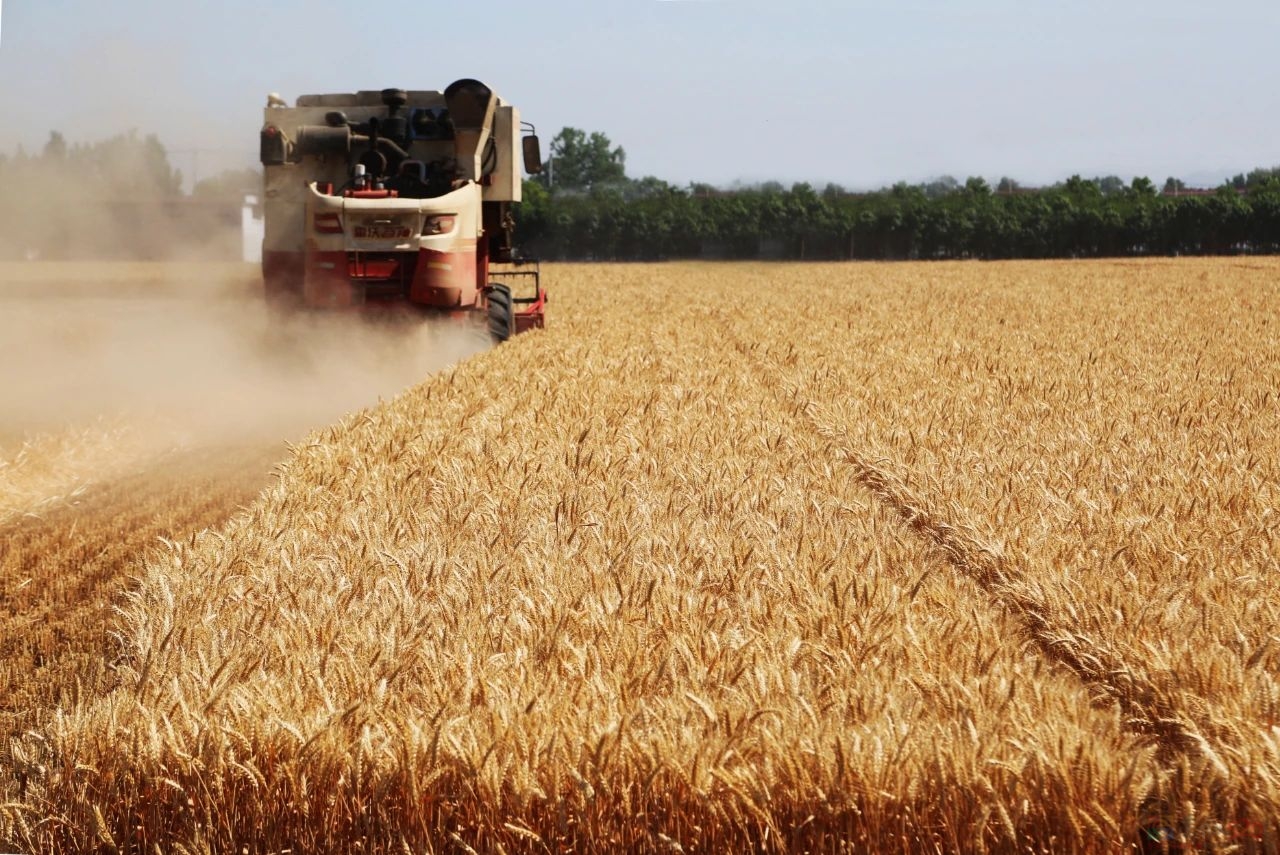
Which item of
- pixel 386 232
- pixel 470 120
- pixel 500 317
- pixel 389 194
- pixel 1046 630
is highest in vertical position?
pixel 470 120

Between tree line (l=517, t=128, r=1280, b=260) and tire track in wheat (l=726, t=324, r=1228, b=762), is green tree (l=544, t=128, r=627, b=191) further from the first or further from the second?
tire track in wheat (l=726, t=324, r=1228, b=762)

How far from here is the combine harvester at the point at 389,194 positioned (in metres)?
11.2

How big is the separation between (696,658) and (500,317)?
33.9ft

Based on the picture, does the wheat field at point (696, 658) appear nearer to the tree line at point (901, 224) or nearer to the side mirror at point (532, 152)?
the side mirror at point (532, 152)

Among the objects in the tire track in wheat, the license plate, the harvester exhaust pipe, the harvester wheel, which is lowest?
the tire track in wheat

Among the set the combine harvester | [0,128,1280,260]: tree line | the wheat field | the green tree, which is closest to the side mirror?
the combine harvester

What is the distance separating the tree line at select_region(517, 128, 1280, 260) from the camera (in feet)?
223

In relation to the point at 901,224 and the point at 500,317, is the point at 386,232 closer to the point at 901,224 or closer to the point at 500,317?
the point at 500,317

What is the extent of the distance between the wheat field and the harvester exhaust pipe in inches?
244

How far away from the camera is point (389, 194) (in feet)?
38.0

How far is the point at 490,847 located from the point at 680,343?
424 inches

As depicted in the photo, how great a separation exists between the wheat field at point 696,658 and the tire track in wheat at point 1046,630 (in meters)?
0.02

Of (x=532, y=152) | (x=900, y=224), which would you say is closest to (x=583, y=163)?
(x=900, y=224)

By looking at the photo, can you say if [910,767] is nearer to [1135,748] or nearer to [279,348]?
[1135,748]
